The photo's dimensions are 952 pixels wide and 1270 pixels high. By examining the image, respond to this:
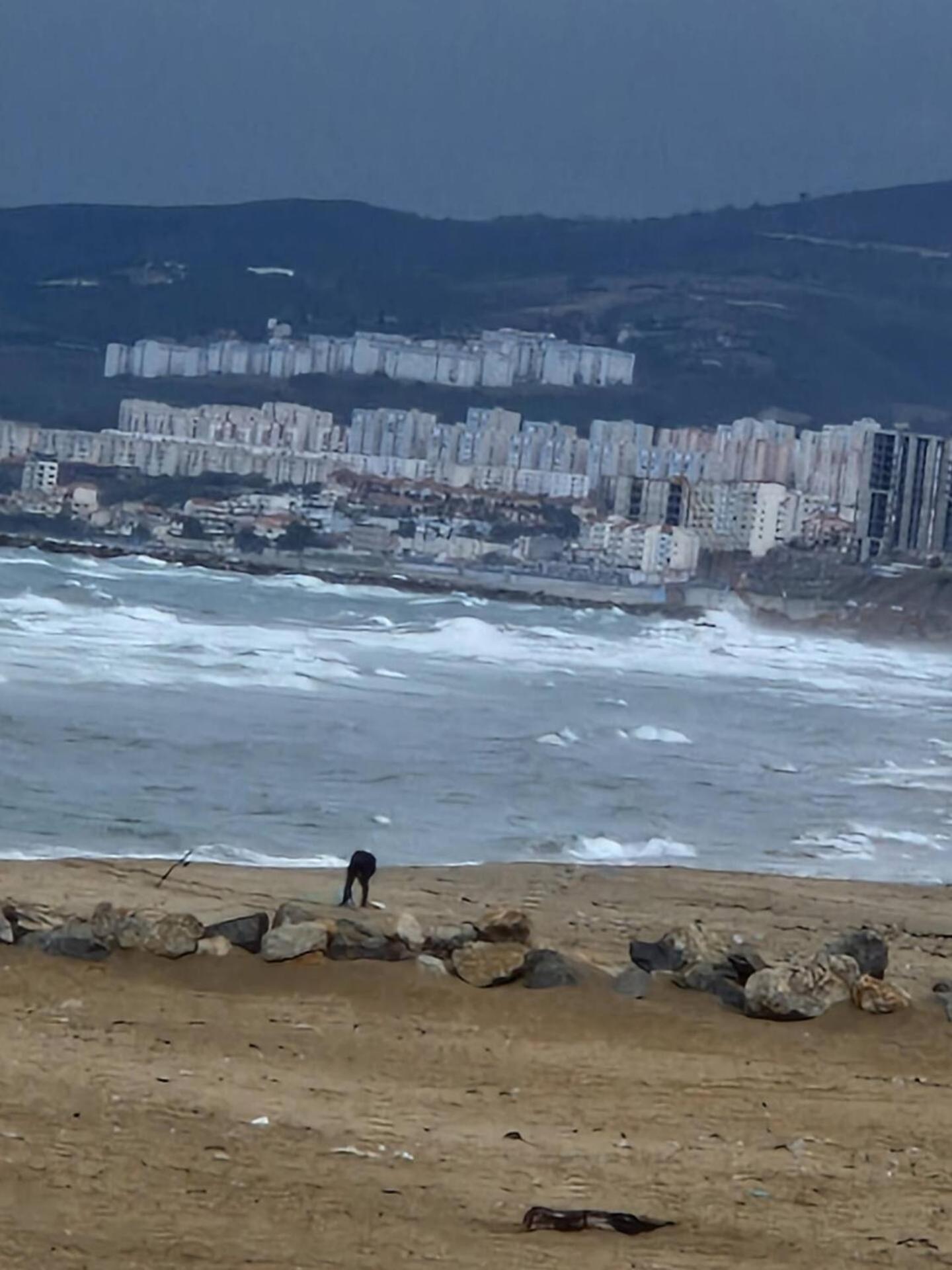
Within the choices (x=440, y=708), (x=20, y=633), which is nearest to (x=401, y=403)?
(x=20, y=633)

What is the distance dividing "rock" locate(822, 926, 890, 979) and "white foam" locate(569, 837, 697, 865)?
307 centimetres

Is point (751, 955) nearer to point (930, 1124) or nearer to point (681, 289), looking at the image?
point (930, 1124)

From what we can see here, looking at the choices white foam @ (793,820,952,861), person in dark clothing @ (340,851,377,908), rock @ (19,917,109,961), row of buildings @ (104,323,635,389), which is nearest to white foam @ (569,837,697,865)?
white foam @ (793,820,952,861)

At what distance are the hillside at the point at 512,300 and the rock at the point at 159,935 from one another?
3367cm

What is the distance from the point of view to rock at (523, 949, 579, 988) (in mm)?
4059

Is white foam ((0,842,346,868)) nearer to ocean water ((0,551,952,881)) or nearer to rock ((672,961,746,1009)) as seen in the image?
ocean water ((0,551,952,881))

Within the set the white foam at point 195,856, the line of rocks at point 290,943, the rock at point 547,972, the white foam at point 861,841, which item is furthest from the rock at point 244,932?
the white foam at point 861,841

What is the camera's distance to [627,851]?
26.7 ft

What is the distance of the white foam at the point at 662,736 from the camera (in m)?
12.8

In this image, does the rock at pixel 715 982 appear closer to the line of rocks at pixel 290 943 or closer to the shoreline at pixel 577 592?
the line of rocks at pixel 290 943

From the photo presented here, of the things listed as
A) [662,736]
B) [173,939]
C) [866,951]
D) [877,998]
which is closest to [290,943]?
[173,939]

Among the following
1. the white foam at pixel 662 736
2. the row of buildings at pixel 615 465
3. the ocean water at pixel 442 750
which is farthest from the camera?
the row of buildings at pixel 615 465

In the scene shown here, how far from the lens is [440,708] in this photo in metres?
14.5

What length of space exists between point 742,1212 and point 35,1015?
1.47 meters
